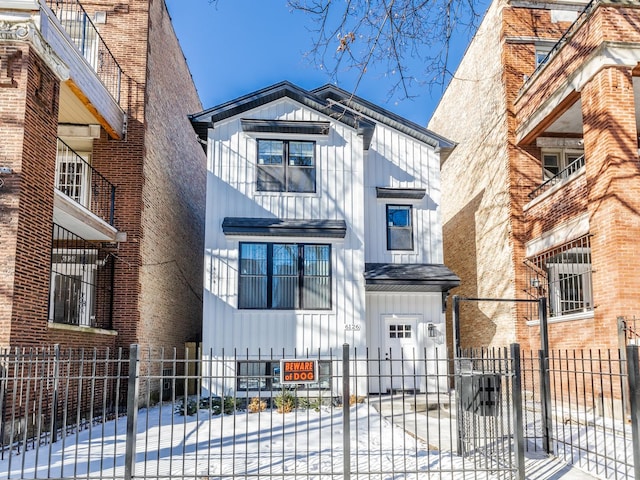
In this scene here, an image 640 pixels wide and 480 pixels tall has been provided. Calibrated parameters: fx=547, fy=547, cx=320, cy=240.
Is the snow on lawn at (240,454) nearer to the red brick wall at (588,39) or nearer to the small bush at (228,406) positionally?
the small bush at (228,406)

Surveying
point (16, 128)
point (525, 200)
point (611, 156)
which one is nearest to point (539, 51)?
point (525, 200)

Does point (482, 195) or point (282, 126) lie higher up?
point (282, 126)

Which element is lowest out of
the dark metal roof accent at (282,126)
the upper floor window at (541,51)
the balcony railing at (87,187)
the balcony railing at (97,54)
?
the balcony railing at (87,187)

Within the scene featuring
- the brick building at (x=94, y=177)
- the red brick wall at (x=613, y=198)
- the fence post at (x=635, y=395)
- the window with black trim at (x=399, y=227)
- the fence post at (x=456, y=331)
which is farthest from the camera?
the window with black trim at (x=399, y=227)

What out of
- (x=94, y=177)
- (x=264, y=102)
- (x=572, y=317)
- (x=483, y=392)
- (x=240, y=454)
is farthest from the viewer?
(x=264, y=102)

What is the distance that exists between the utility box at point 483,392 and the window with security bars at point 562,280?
7.45 metres

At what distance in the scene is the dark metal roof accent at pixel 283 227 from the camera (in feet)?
46.8

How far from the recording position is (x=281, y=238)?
14555mm

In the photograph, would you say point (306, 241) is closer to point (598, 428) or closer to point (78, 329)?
point (78, 329)

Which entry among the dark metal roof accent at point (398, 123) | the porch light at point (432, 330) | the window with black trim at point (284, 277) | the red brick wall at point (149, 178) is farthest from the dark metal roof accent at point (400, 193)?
the red brick wall at point (149, 178)

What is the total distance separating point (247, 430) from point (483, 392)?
3.37 m

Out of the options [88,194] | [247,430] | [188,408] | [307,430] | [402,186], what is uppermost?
[402,186]

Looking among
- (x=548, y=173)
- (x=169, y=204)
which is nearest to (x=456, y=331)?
(x=548, y=173)

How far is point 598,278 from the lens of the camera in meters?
11.8
